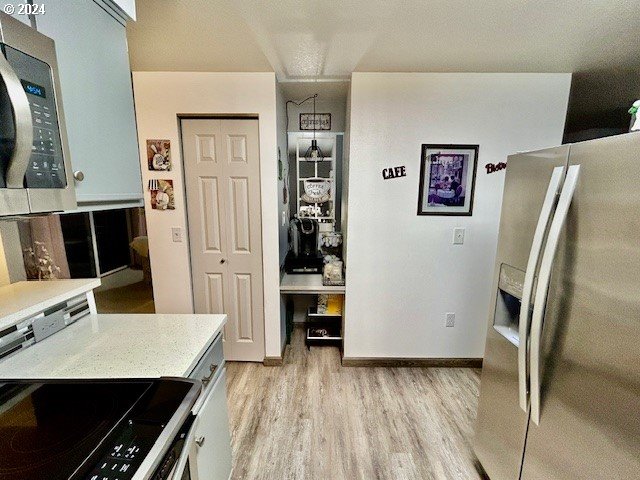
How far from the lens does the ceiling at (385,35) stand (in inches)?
52.7

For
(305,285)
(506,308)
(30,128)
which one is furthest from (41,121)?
(305,285)

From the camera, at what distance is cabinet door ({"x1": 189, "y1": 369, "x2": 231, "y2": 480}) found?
3.52 ft

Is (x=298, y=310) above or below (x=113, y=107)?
below

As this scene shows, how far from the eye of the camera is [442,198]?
2.33 meters

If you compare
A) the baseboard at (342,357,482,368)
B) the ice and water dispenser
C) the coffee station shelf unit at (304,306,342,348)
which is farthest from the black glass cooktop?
the coffee station shelf unit at (304,306,342,348)

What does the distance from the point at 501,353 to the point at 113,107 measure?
198cm

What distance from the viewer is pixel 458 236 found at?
7.77 ft

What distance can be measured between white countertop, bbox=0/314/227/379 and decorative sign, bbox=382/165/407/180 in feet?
5.48

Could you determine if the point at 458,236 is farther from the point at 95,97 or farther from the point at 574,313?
the point at 95,97

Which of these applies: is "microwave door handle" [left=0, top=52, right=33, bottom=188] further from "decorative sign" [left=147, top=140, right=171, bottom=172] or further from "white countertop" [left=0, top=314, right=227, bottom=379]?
"decorative sign" [left=147, top=140, right=171, bottom=172]

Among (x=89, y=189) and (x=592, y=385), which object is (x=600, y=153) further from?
(x=89, y=189)

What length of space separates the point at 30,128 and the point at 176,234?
1847 mm

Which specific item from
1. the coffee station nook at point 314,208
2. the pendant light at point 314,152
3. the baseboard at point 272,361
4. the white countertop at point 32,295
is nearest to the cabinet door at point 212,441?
the white countertop at point 32,295

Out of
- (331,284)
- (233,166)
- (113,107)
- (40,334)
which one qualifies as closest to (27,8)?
(113,107)
